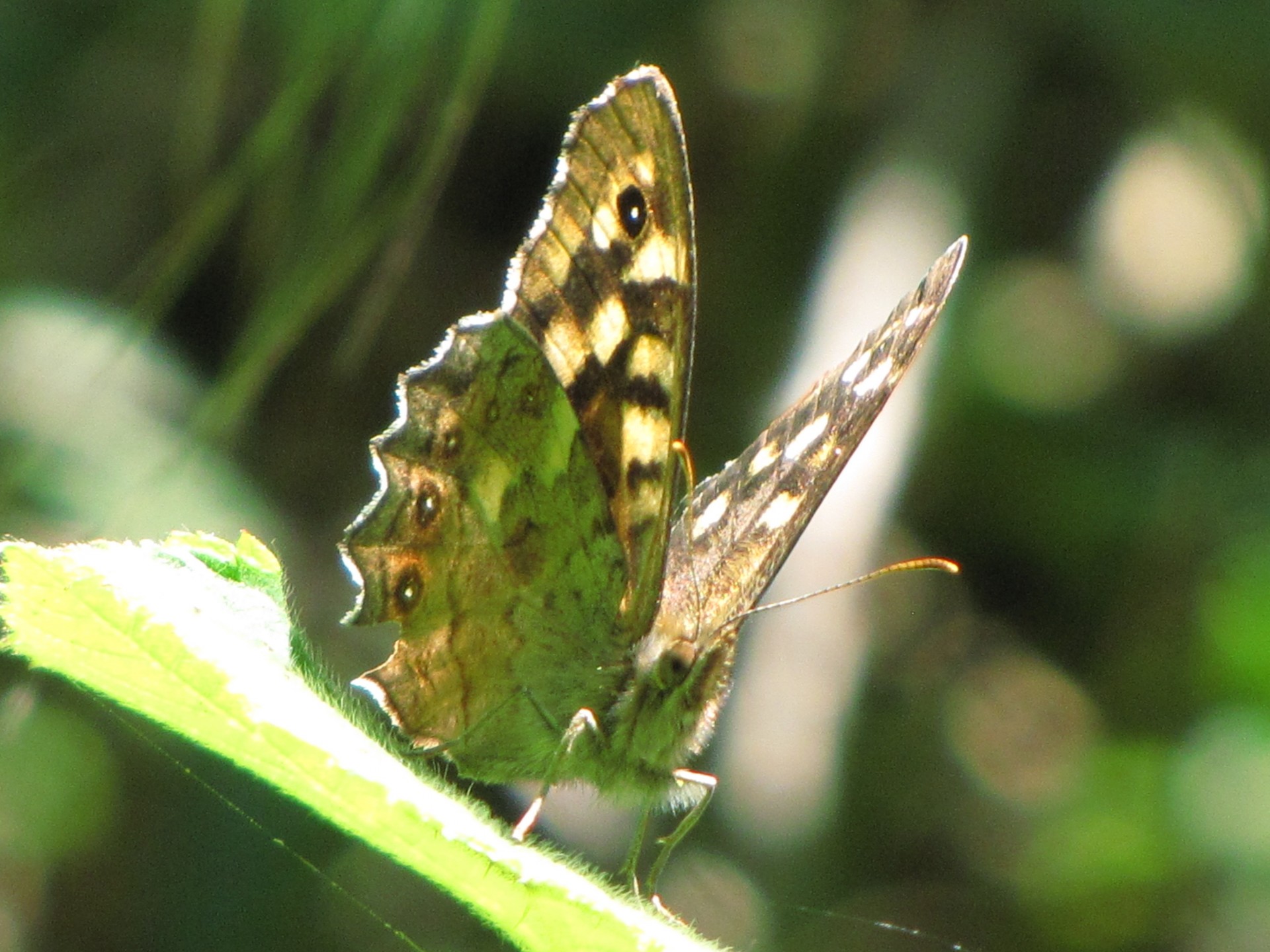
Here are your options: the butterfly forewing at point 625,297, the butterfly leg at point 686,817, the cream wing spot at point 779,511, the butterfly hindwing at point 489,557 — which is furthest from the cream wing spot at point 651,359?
the butterfly leg at point 686,817

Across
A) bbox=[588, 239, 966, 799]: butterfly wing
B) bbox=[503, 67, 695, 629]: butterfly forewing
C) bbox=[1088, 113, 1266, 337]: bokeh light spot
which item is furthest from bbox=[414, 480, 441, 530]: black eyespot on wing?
bbox=[1088, 113, 1266, 337]: bokeh light spot

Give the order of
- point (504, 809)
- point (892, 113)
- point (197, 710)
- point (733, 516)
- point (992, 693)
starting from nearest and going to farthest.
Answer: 1. point (197, 710)
2. point (733, 516)
3. point (504, 809)
4. point (892, 113)
5. point (992, 693)

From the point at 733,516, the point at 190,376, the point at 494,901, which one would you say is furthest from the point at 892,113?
the point at 494,901

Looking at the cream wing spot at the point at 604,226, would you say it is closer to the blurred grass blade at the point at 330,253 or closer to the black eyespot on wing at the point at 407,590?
the blurred grass blade at the point at 330,253

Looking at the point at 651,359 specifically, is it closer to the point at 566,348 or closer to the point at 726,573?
the point at 566,348

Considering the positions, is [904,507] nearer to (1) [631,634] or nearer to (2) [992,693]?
(2) [992,693]

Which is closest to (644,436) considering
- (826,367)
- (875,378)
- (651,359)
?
(651,359)

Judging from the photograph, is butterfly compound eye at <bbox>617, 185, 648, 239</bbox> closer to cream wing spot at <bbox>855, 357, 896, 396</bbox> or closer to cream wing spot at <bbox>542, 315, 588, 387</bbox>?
cream wing spot at <bbox>542, 315, 588, 387</bbox>
